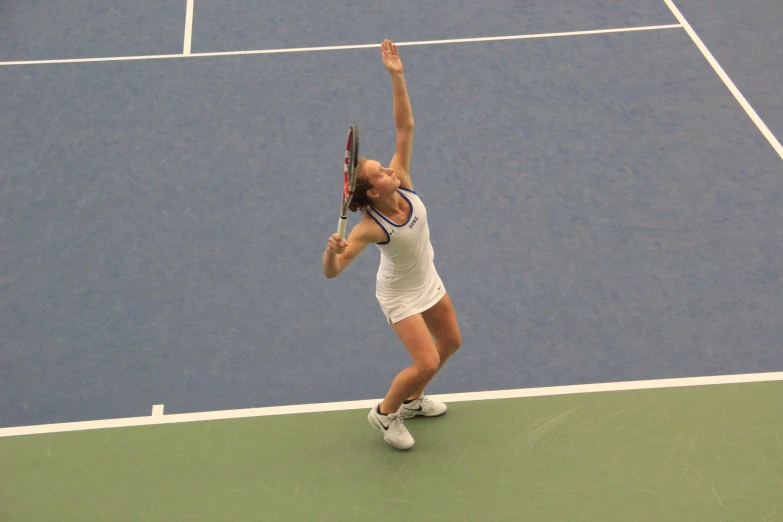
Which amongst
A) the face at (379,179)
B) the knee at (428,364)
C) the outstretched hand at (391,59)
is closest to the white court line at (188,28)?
the outstretched hand at (391,59)

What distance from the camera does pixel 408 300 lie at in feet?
14.6

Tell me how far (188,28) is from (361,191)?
15.9 feet

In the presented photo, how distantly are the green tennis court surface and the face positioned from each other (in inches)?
57.3

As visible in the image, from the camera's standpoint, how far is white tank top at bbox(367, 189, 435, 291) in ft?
13.8

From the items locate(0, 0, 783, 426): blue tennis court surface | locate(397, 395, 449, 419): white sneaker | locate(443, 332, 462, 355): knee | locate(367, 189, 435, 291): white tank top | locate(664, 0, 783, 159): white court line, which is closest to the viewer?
locate(367, 189, 435, 291): white tank top

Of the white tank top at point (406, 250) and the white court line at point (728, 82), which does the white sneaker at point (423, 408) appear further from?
the white court line at point (728, 82)

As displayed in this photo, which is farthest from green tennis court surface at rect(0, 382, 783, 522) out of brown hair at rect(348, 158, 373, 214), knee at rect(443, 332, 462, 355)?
brown hair at rect(348, 158, 373, 214)

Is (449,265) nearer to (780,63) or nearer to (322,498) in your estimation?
(322,498)

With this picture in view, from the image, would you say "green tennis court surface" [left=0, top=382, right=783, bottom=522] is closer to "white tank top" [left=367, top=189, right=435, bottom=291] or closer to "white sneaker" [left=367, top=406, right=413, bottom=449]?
"white sneaker" [left=367, top=406, right=413, bottom=449]

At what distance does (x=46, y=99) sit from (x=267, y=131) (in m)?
1.95

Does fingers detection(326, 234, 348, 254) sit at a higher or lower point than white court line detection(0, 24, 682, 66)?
lower

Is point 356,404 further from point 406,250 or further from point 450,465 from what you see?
point 406,250

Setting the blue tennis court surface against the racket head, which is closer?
the racket head

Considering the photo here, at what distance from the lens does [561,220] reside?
6.20 m
